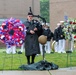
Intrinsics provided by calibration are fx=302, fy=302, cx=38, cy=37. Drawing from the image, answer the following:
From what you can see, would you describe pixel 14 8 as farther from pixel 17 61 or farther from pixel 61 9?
pixel 17 61

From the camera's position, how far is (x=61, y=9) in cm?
2923

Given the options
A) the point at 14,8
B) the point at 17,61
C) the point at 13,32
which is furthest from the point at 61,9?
the point at 13,32

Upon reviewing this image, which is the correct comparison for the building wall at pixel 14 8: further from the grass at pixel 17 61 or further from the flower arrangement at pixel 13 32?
the flower arrangement at pixel 13 32

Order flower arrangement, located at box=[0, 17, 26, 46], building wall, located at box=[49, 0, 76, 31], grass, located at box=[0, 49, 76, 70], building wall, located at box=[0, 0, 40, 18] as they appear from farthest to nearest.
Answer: building wall, located at box=[0, 0, 40, 18] < building wall, located at box=[49, 0, 76, 31] < grass, located at box=[0, 49, 76, 70] < flower arrangement, located at box=[0, 17, 26, 46]

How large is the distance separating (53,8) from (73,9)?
7.66ft

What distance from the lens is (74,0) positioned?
28406mm

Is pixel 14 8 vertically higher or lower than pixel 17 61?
higher

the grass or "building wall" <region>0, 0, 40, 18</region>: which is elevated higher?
"building wall" <region>0, 0, 40, 18</region>

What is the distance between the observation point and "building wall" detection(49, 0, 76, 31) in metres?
28.4

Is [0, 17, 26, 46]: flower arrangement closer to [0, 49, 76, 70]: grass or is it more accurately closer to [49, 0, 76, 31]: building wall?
[0, 49, 76, 70]: grass

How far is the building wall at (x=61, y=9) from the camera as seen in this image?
93.2 ft

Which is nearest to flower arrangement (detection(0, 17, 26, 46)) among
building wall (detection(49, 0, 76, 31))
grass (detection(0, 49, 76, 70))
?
grass (detection(0, 49, 76, 70))

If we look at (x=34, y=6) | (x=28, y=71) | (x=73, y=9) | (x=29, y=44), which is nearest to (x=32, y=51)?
(x=29, y=44)

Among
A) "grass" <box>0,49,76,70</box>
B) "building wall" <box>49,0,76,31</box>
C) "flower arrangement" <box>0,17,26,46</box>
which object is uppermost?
"building wall" <box>49,0,76,31</box>
